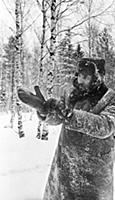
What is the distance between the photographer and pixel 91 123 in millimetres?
2010

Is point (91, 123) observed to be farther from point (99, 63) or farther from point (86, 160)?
point (99, 63)

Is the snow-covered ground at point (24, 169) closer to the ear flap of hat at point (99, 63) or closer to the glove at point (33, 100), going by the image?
the ear flap of hat at point (99, 63)

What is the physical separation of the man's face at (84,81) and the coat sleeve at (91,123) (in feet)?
1.06

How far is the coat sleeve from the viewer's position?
200 centimetres

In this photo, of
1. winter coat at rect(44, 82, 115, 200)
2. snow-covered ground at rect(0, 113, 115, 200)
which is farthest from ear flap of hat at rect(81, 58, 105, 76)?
snow-covered ground at rect(0, 113, 115, 200)

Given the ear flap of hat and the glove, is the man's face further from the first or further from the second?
the glove

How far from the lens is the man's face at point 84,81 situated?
2.33 m

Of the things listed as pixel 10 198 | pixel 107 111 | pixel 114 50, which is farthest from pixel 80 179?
pixel 114 50

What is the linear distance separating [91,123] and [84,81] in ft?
1.38

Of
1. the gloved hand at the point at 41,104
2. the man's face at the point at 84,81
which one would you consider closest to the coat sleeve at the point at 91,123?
the gloved hand at the point at 41,104

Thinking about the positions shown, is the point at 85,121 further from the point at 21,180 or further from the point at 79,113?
the point at 21,180

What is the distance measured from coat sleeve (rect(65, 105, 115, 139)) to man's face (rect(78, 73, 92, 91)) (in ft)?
1.06

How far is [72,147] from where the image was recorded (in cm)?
236

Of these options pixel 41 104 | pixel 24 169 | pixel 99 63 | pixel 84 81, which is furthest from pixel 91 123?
pixel 24 169
